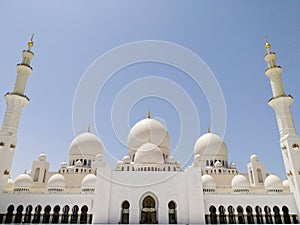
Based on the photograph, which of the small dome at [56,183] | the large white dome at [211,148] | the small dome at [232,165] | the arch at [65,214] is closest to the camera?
the arch at [65,214]

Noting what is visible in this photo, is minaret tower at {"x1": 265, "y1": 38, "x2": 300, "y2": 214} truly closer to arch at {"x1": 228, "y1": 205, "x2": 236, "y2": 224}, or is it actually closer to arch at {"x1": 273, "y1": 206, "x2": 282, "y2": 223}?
arch at {"x1": 273, "y1": 206, "x2": 282, "y2": 223}

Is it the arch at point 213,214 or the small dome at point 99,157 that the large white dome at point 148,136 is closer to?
the small dome at point 99,157

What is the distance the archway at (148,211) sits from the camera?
59.2 feet

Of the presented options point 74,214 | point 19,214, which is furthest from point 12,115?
point 74,214

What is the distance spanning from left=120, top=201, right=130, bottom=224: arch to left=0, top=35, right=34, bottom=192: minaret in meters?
9.63

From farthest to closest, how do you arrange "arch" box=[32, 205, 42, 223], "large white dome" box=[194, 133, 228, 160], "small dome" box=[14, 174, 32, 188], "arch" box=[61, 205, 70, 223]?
"large white dome" box=[194, 133, 228, 160] → "small dome" box=[14, 174, 32, 188] → "arch" box=[61, 205, 70, 223] → "arch" box=[32, 205, 42, 223]

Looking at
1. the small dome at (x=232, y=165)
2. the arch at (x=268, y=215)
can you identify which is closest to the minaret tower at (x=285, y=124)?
the arch at (x=268, y=215)

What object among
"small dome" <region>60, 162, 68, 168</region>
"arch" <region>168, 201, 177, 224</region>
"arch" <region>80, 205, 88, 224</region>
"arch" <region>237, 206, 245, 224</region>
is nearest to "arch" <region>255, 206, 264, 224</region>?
"arch" <region>237, 206, 245, 224</region>

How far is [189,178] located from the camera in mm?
18719

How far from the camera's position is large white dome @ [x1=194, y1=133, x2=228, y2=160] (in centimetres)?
2761

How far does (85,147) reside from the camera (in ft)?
88.8

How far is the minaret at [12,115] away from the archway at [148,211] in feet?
36.7

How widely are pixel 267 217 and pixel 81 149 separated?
1905 cm

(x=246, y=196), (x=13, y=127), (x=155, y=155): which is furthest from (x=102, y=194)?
(x=246, y=196)
